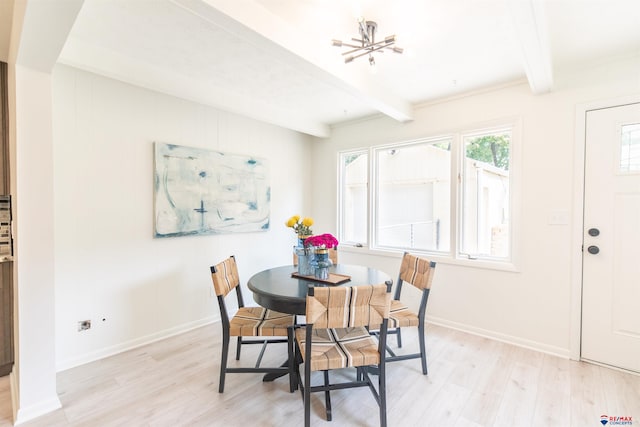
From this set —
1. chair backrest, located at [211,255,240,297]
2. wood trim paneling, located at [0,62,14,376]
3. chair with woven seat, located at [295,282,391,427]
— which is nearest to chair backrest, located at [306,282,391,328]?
chair with woven seat, located at [295,282,391,427]

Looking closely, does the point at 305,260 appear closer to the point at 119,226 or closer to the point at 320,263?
the point at 320,263

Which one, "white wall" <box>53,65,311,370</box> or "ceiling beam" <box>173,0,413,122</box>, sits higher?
"ceiling beam" <box>173,0,413,122</box>

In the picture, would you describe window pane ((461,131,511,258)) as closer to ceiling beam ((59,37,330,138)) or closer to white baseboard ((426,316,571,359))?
white baseboard ((426,316,571,359))

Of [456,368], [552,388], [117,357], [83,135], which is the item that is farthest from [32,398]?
[552,388]

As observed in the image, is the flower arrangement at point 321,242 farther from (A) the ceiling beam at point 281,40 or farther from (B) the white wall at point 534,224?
(B) the white wall at point 534,224

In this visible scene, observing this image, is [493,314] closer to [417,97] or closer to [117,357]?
[417,97]

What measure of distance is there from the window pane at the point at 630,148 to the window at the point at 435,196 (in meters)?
0.74

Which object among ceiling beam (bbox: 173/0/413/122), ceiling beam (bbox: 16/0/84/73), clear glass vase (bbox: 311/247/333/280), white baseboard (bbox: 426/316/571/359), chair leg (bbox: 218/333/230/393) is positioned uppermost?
ceiling beam (bbox: 173/0/413/122)

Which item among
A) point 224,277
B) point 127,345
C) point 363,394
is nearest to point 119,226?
point 127,345

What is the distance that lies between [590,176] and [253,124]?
131 inches

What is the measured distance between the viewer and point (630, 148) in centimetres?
228

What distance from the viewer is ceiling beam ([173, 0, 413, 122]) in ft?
5.05

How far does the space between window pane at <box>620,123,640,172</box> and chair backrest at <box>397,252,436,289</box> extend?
5.41 feet

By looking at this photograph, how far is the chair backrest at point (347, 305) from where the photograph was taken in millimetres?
1550
